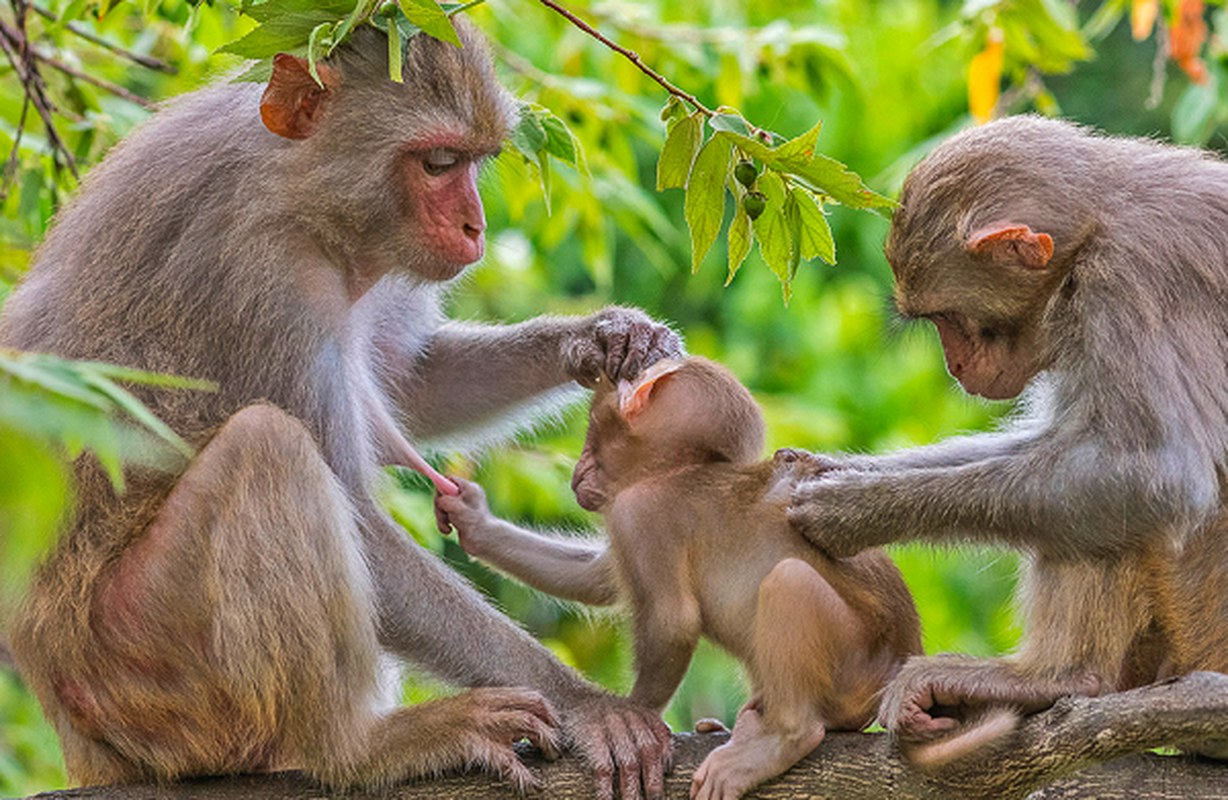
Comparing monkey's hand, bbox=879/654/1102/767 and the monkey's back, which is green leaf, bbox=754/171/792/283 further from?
monkey's hand, bbox=879/654/1102/767

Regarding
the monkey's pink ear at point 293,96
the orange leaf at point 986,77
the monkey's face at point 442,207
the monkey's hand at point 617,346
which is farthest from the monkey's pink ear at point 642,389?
the orange leaf at point 986,77

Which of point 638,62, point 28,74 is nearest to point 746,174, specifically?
point 638,62

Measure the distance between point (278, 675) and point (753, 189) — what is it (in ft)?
6.51

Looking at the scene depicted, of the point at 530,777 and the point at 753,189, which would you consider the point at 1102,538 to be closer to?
the point at 753,189

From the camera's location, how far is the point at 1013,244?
167 inches

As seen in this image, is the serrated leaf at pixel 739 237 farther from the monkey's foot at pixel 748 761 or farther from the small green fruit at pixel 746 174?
the monkey's foot at pixel 748 761

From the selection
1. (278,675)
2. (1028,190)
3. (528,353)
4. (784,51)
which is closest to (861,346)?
(784,51)

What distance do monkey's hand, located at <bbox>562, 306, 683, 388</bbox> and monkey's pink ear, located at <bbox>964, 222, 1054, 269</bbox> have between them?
47.2 inches

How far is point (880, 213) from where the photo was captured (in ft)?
14.7

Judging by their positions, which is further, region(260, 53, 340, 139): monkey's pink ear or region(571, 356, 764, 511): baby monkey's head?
region(571, 356, 764, 511): baby monkey's head

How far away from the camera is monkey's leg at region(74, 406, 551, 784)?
401 centimetres

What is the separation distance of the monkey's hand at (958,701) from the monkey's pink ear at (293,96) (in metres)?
2.66

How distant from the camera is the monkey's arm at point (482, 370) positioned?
551 cm

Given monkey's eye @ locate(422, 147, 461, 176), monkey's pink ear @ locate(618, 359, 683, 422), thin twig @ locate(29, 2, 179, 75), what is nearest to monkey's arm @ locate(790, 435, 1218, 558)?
monkey's pink ear @ locate(618, 359, 683, 422)
